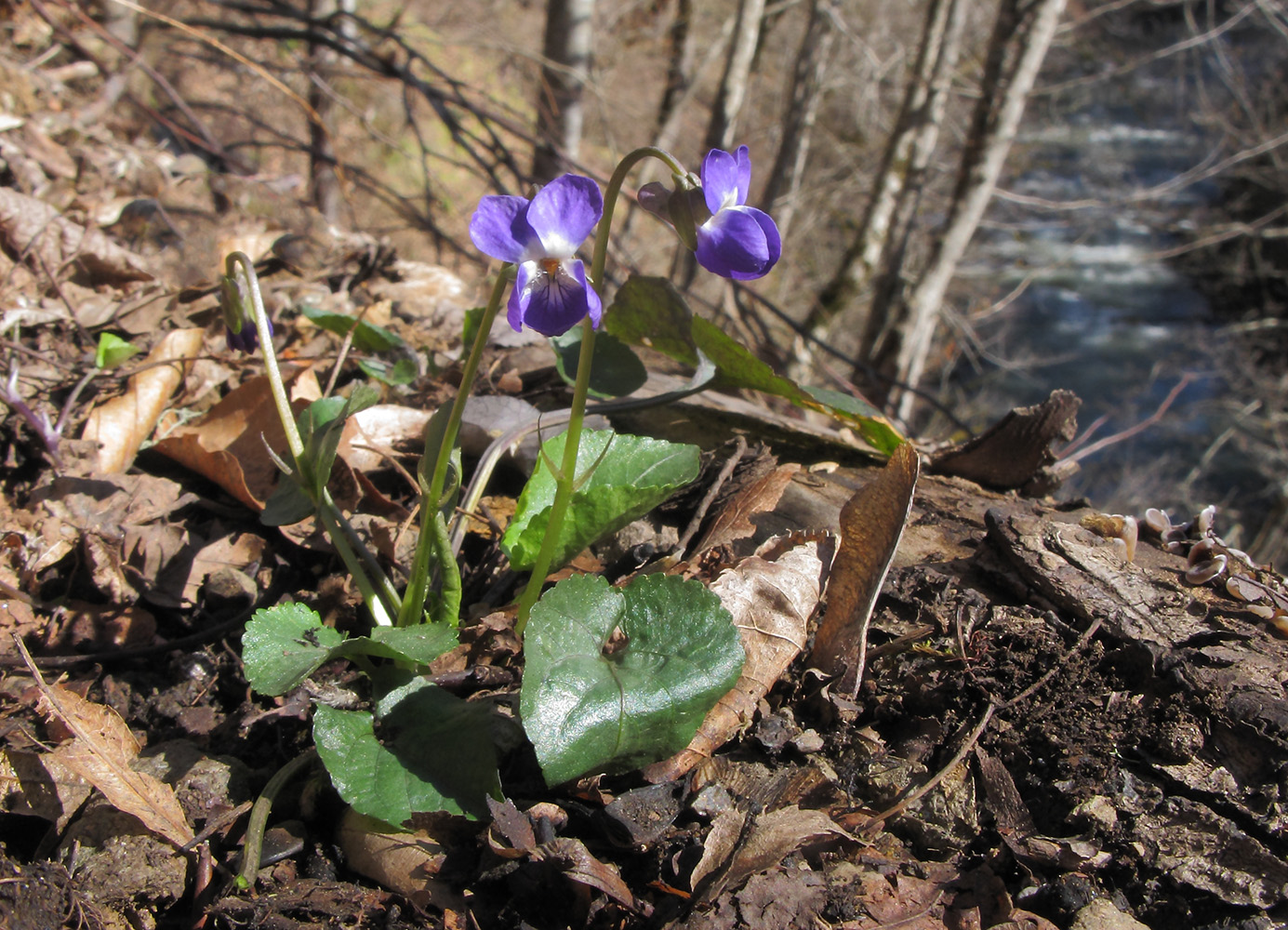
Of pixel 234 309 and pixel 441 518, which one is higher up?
pixel 234 309

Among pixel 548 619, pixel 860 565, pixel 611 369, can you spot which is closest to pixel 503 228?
pixel 548 619

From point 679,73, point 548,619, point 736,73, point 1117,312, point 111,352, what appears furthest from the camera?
point 1117,312

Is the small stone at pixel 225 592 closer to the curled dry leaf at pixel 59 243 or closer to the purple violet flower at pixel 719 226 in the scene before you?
the purple violet flower at pixel 719 226

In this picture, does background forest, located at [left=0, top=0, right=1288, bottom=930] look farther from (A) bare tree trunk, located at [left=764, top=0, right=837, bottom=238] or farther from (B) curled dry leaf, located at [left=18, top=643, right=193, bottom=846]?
(A) bare tree trunk, located at [left=764, top=0, right=837, bottom=238]

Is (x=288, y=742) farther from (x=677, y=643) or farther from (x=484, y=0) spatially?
(x=484, y=0)

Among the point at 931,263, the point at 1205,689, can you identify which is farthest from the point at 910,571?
the point at 931,263

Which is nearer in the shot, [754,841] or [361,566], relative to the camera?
[754,841]

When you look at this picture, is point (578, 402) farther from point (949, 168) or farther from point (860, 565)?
point (949, 168)

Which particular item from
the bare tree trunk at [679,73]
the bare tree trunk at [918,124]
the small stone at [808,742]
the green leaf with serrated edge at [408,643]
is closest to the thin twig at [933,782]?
the small stone at [808,742]
